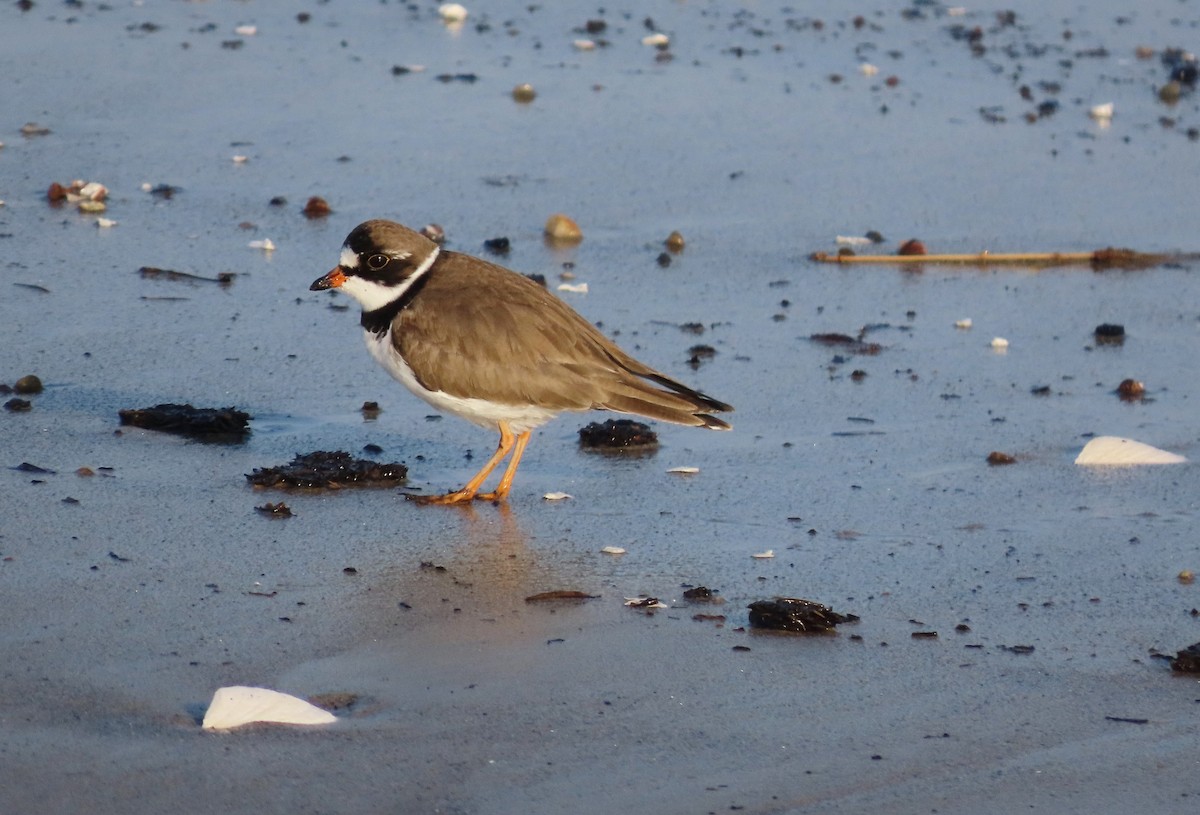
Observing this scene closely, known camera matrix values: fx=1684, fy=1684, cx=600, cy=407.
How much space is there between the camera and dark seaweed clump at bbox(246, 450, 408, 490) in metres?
5.30

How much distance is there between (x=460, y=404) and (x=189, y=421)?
93 cm

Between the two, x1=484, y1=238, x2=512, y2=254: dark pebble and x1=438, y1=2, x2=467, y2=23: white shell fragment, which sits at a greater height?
x1=438, y1=2, x2=467, y2=23: white shell fragment

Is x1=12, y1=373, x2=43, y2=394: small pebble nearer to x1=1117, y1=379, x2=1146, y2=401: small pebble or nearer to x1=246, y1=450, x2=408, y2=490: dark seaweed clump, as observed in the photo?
x1=246, y1=450, x2=408, y2=490: dark seaweed clump

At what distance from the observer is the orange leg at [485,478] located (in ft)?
17.9

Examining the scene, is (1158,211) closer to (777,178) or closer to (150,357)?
(777,178)

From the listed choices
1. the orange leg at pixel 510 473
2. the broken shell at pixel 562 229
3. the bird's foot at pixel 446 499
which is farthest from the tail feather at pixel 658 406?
the broken shell at pixel 562 229

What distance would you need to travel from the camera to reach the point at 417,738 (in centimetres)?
375

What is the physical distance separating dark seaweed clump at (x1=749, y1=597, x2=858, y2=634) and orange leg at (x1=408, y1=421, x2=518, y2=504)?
50.5 inches

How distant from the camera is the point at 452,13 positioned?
1250cm

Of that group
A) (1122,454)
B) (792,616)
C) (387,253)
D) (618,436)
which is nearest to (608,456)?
(618,436)

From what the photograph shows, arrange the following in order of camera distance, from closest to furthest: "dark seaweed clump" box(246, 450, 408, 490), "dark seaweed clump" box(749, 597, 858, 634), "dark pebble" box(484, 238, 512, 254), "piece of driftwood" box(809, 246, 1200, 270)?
"dark seaweed clump" box(749, 597, 858, 634) < "dark seaweed clump" box(246, 450, 408, 490) < "dark pebble" box(484, 238, 512, 254) < "piece of driftwood" box(809, 246, 1200, 270)

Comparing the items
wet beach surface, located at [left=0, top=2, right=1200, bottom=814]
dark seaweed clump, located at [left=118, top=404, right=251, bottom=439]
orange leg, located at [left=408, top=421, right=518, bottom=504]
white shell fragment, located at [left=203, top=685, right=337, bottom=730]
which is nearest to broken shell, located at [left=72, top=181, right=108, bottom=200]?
wet beach surface, located at [left=0, top=2, right=1200, bottom=814]

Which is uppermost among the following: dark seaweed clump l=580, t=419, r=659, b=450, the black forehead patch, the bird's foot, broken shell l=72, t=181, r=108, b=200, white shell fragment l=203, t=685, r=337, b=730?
the black forehead patch

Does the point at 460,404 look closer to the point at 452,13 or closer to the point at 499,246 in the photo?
the point at 499,246
